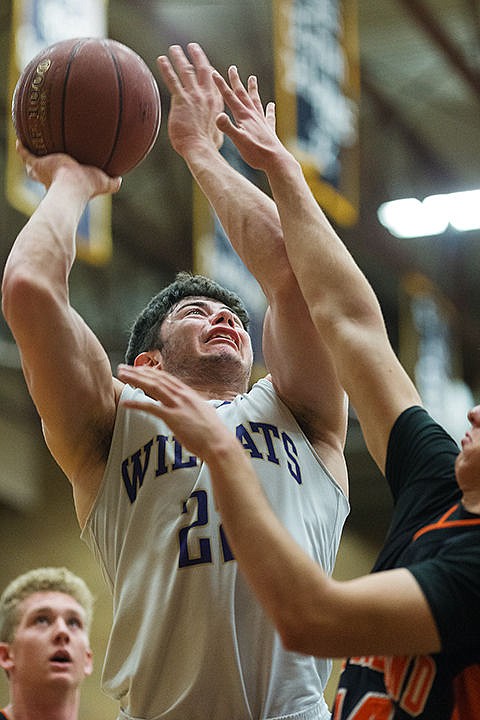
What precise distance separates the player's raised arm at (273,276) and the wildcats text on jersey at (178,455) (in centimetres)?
19

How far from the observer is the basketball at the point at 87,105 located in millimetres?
3545

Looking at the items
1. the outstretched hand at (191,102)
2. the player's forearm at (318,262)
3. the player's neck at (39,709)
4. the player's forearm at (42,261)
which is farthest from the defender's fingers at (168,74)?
the player's neck at (39,709)

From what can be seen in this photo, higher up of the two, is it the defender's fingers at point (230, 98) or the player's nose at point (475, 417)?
the defender's fingers at point (230, 98)

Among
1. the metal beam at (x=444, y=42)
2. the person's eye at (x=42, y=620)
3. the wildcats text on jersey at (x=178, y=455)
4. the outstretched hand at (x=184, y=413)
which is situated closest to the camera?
the outstretched hand at (x=184, y=413)

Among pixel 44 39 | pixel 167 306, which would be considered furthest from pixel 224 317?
pixel 44 39

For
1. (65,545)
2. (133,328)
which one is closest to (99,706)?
(65,545)

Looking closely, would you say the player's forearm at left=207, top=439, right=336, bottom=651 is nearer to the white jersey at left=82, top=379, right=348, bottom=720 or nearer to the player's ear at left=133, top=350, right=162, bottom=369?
the white jersey at left=82, top=379, right=348, bottom=720

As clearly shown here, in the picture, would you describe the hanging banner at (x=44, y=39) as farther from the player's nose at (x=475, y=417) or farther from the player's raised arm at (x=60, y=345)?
the player's nose at (x=475, y=417)

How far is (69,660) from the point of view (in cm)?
508

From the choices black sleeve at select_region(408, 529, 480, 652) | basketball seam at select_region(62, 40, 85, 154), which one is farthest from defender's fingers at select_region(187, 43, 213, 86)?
black sleeve at select_region(408, 529, 480, 652)

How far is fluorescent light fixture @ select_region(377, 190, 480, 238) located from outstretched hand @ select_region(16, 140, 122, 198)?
11.7 meters

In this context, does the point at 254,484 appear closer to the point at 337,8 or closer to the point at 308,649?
the point at 308,649

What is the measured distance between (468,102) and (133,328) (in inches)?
427

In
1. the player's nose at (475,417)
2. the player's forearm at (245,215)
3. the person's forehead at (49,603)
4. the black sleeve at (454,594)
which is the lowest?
the person's forehead at (49,603)
